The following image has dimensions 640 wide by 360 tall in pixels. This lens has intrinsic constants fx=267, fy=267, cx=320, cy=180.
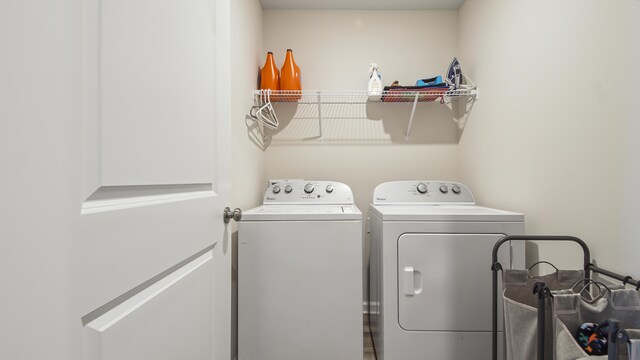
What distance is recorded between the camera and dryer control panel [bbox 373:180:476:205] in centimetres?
196

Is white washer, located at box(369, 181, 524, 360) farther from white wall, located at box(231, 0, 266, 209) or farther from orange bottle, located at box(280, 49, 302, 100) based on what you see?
orange bottle, located at box(280, 49, 302, 100)

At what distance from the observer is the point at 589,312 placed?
805 mm

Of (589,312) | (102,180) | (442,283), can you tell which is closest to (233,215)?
(102,180)

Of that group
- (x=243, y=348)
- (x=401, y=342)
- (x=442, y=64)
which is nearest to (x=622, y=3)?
(x=442, y=64)

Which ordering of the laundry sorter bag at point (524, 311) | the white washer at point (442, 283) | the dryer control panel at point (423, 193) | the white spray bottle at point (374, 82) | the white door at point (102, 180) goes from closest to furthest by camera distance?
the white door at point (102, 180) → the laundry sorter bag at point (524, 311) → the white washer at point (442, 283) → the dryer control panel at point (423, 193) → the white spray bottle at point (374, 82)

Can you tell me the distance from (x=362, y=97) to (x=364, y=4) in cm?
74

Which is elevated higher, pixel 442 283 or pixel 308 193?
pixel 308 193

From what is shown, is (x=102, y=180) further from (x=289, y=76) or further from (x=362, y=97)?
(x=362, y=97)

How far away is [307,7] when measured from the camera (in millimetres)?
2227

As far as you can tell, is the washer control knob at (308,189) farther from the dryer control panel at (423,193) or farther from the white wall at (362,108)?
the dryer control panel at (423,193)

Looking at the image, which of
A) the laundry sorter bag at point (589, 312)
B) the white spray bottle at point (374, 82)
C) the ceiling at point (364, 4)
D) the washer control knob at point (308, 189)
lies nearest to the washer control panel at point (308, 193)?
the washer control knob at point (308, 189)

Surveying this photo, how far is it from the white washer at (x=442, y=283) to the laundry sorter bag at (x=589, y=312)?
53 centimetres

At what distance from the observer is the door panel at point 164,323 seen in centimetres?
49

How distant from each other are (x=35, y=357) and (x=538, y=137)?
1.86 m
